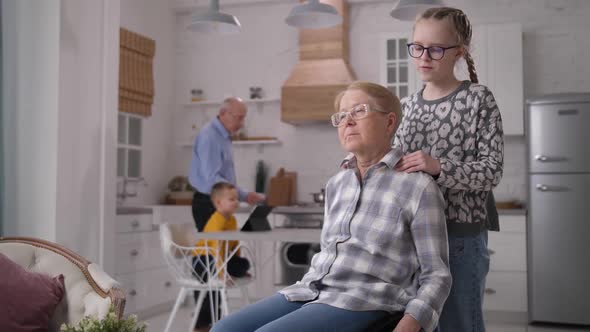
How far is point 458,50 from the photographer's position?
1.74 metres

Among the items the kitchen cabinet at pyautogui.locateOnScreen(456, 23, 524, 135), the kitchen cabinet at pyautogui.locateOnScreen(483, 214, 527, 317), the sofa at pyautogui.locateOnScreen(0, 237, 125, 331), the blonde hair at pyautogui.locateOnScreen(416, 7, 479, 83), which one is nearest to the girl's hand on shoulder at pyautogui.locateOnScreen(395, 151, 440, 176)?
the blonde hair at pyautogui.locateOnScreen(416, 7, 479, 83)

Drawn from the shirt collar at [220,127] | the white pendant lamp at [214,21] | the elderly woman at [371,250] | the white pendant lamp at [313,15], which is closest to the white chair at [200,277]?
the shirt collar at [220,127]

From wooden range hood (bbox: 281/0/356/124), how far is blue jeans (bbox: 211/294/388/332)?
4221mm

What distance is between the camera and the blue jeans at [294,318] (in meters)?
1.53

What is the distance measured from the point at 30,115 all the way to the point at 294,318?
2431 mm

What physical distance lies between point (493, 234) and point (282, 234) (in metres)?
2.47


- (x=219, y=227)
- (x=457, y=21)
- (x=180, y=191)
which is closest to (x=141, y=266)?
(x=180, y=191)

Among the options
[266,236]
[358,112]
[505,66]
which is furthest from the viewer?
[505,66]

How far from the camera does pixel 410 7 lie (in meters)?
4.04

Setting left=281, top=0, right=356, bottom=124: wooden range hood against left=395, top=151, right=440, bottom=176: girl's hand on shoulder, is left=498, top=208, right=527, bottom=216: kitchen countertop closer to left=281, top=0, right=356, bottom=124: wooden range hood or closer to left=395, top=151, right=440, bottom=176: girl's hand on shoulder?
left=281, top=0, right=356, bottom=124: wooden range hood

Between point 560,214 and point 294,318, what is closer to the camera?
point 294,318

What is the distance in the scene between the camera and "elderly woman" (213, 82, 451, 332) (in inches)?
62.2

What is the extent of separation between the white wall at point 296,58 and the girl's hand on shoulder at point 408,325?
4507 mm

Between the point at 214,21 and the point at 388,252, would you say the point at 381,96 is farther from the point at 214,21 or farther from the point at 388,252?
the point at 214,21
